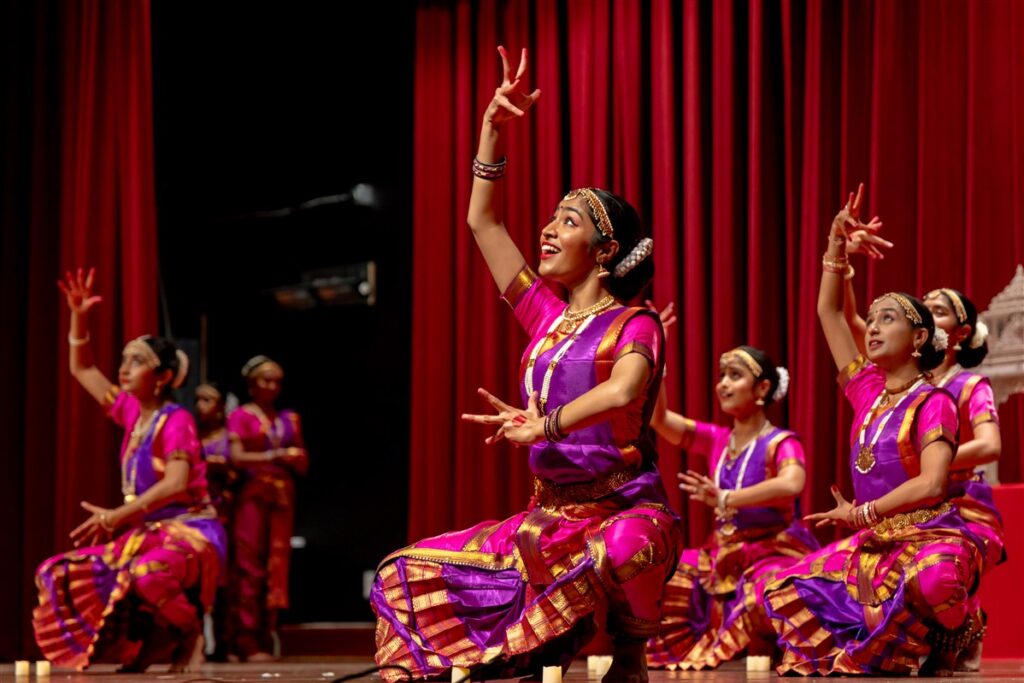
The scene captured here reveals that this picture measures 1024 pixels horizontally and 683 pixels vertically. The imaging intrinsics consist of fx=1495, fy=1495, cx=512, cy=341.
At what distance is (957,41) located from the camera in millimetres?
5133

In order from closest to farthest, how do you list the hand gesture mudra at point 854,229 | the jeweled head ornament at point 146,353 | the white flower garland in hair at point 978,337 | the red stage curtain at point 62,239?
the hand gesture mudra at point 854,229, the white flower garland in hair at point 978,337, the jeweled head ornament at point 146,353, the red stage curtain at point 62,239

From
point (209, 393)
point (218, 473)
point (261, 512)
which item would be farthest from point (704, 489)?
point (209, 393)

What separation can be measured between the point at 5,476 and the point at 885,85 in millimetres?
3964

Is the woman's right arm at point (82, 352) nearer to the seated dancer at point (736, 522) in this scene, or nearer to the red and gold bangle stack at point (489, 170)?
the seated dancer at point (736, 522)

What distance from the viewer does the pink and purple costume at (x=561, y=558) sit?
2.81 metres

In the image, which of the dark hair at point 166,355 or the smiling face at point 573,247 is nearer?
the smiling face at point 573,247

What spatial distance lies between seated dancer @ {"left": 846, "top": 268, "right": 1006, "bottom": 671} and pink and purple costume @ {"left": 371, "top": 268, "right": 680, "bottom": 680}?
111 cm

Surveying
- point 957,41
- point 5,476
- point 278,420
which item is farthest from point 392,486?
point 957,41

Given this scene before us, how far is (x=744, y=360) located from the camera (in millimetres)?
4805

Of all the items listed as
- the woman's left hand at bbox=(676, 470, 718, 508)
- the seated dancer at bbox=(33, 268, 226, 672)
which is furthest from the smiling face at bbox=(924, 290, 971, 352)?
the seated dancer at bbox=(33, 268, 226, 672)

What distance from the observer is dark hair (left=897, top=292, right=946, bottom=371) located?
3781 millimetres

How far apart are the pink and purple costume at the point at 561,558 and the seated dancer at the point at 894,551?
32.4 inches

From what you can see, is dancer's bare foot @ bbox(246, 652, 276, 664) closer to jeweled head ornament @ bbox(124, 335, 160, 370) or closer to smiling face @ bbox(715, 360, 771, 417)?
jeweled head ornament @ bbox(124, 335, 160, 370)

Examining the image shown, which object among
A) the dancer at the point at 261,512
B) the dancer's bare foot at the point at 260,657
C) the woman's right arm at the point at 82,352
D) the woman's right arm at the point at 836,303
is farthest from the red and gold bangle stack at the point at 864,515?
the dancer at the point at 261,512
